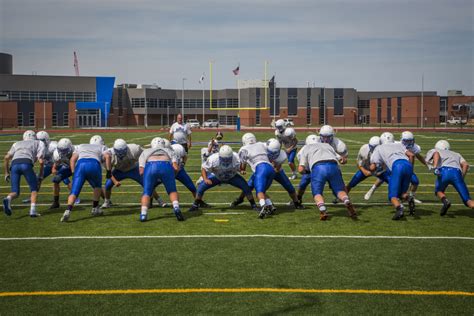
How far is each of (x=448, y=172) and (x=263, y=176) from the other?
3.04m

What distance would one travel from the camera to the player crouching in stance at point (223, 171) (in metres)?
9.57

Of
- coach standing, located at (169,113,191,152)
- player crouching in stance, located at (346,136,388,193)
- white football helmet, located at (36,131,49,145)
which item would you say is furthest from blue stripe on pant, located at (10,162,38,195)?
player crouching in stance, located at (346,136,388,193)

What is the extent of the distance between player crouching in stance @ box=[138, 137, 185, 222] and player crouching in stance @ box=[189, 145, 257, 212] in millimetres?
680

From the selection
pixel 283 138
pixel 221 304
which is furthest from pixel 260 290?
pixel 283 138

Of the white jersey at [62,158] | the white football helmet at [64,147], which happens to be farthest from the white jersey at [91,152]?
the white jersey at [62,158]

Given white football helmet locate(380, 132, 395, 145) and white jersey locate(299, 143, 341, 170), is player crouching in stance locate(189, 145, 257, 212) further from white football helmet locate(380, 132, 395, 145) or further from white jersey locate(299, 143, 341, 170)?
white football helmet locate(380, 132, 395, 145)

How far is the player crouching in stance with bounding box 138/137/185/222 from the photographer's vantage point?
9.03 metres

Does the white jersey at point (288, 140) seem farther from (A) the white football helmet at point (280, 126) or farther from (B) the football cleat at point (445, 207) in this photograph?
(B) the football cleat at point (445, 207)

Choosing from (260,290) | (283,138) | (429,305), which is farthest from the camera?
(283,138)

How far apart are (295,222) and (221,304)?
386cm

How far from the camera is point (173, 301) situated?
5.34 m

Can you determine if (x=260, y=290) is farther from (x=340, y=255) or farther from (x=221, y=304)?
(x=340, y=255)

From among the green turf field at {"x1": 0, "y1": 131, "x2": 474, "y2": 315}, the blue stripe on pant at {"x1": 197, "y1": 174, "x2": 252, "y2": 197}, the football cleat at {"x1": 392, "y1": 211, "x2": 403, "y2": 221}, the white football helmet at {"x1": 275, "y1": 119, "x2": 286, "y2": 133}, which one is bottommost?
the green turf field at {"x1": 0, "y1": 131, "x2": 474, "y2": 315}

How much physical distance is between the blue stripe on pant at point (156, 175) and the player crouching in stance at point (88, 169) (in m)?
0.89
